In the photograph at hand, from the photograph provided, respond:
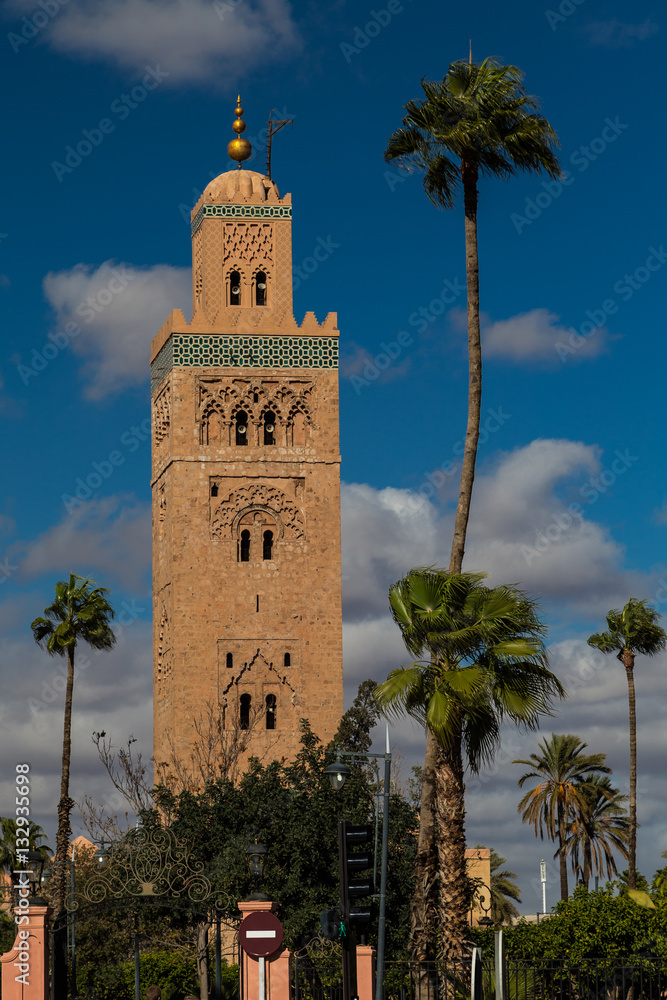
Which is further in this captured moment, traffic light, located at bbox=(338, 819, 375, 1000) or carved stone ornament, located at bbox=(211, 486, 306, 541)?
carved stone ornament, located at bbox=(211, 486, 306, 541)

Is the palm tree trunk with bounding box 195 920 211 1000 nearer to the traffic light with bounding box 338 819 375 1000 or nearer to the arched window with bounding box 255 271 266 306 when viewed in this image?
the traffic light with bounding box 338 819 375 1000

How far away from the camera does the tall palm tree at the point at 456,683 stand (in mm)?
21391

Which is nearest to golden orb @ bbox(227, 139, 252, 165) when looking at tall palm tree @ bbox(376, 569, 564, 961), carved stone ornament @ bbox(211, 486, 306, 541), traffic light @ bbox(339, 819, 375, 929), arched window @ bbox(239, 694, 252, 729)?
carved stone ornament @ bbox(211, 486, 306, 541)

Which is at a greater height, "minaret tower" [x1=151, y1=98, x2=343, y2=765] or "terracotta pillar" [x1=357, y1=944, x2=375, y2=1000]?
"minaret tower" [x1=151, y1=98, x2=343, y2=765]

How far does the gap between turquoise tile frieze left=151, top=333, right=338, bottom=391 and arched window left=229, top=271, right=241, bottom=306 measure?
5.00ft

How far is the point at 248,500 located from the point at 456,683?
26593 mm

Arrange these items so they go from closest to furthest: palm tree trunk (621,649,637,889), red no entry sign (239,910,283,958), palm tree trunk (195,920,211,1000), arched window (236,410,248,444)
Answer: red no entry sign (239,910,283,958), palm tree trunk (195,920,211,1000), palm tree trunk (621,649,637,889), arched window (236,410,248,444)

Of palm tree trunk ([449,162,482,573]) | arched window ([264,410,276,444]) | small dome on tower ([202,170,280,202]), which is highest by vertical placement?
small dome on tower ([202,170,280,202])

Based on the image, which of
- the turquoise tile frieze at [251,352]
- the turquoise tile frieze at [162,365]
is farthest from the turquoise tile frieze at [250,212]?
the turquoise tile frieze at [162,365]

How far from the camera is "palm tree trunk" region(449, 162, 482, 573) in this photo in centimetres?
2488

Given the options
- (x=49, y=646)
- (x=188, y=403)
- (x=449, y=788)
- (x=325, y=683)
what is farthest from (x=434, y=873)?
(x=188, y=403)

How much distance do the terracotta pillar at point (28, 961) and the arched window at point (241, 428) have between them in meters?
27.2

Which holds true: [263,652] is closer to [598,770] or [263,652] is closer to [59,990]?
[598,770]

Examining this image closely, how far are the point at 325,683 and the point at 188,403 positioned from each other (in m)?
9.48
